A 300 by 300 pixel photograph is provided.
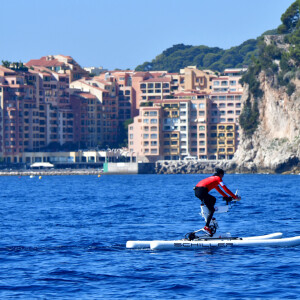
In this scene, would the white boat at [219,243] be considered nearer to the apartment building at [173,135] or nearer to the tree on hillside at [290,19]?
the tree on hillside at [290,19]

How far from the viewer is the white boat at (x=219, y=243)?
A: 2731cm

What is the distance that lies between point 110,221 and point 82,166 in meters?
156

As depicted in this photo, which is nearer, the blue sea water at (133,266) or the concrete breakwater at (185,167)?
the blue sea water at (133,266)

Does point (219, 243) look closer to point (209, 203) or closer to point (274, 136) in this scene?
point (209, 203)

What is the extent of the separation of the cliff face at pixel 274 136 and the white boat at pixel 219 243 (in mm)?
121931

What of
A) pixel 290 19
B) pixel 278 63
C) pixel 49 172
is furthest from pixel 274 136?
pixel 49 172

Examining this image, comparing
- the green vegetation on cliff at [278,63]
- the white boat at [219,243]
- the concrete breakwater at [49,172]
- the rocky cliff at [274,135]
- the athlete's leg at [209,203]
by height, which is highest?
the green vegetation on cliff at [278,63]

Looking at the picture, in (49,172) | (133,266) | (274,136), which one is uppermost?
(274,136)

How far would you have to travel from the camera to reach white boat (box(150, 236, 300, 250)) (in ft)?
89.6

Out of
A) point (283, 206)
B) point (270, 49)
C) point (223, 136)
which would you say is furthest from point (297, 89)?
point (283, 206)

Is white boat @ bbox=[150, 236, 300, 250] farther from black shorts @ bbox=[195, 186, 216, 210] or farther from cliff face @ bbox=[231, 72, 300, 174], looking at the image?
cliff face @ bbox=[231, 72, 300, 174]

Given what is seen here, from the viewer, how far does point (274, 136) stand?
511ft

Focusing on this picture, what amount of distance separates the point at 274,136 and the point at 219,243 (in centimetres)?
12997

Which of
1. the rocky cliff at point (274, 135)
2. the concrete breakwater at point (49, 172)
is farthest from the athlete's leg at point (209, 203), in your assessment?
the concrete breakwater at point (49, 172)
